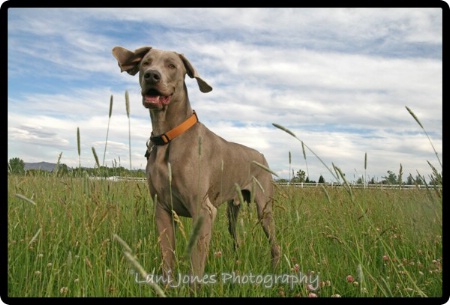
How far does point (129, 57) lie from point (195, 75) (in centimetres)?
70

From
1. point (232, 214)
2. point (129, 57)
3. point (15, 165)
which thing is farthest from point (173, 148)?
point (232, 214)

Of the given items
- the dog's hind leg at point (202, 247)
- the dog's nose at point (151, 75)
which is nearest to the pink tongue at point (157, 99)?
the dog's nose at point (151, 75)

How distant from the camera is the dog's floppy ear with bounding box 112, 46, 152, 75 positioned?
12.9ft

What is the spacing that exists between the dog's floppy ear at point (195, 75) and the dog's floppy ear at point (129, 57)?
0.42m

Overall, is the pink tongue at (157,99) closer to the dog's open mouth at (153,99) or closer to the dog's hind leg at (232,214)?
the dog's open mouth at (153,99)

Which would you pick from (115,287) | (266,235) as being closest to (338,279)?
(266,235)

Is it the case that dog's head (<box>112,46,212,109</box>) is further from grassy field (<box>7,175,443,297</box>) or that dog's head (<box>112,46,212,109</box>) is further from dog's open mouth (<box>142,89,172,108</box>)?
grassy field (<box>7,175,443,297</box>)

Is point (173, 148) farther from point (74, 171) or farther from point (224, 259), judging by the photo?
point (74, 171)

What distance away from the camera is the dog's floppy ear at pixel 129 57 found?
394 centimetres

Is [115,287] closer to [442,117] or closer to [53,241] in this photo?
[53,241]

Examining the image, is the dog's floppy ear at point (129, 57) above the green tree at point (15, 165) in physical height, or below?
above

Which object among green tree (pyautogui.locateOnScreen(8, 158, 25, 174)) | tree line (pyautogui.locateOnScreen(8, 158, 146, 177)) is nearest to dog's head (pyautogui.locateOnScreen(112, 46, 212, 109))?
tree line (pyautogui.locateOnScreen(8, 158, 146, 177))

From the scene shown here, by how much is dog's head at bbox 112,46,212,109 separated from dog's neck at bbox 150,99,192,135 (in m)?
0.12
